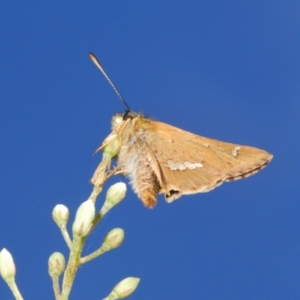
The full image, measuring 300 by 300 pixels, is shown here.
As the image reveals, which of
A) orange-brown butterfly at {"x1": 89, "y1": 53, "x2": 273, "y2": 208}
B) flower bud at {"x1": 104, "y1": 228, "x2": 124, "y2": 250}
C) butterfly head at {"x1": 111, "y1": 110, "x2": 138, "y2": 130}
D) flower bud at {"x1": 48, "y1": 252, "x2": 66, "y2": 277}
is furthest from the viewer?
butterfly head at {"x1": 111, "y1": 110, "x2": 138, "y2": 130}

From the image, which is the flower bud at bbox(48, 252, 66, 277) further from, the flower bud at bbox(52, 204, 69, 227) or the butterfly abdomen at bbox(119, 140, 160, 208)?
the butterfly abdomen at bbox(119, 140, 160, 208)

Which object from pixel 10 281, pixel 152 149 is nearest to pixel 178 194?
pixel 152 149

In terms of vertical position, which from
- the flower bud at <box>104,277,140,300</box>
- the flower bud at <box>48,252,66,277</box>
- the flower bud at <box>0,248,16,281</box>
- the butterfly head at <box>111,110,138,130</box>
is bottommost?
the flower bud at <box>104,277,140,300</box>

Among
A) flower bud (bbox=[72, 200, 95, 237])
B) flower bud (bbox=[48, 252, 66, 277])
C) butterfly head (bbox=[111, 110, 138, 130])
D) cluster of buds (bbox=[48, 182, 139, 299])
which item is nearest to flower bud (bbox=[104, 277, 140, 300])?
cluster of buds (bbox=[48, 182, 139, 299])

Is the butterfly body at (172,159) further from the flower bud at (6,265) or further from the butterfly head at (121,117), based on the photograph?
the flower bud at (6,265)

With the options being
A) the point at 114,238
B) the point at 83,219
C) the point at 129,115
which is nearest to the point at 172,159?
the point at 129,115

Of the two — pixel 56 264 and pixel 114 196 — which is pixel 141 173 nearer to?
pixel 114 196

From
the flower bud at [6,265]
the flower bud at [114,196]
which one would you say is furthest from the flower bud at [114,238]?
the flower bud at [6,265]
